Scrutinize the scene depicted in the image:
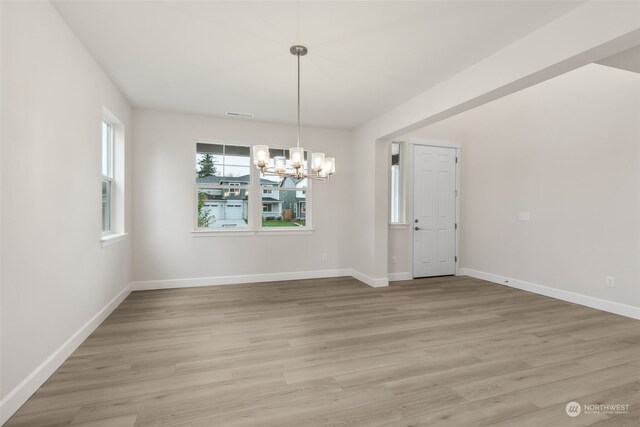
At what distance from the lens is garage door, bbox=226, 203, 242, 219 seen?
5.31 m

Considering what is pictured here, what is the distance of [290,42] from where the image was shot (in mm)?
2789

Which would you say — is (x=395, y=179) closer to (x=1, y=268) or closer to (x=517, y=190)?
(x=517, y=190)

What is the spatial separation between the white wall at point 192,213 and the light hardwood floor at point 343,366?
39.8 inches

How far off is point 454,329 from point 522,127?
11.9ft

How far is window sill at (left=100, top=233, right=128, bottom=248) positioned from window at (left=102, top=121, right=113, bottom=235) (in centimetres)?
14

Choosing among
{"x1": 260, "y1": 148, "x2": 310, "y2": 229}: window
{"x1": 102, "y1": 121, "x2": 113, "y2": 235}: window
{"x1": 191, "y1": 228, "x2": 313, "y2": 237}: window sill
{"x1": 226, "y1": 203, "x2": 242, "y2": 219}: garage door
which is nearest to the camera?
{"x1": 102, "y1": 121, "x2": 113, "y2": 235}: window

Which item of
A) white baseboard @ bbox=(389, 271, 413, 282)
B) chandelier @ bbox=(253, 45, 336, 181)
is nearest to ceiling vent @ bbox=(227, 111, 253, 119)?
chandelier @ bbox=(253, 45, 336, 181)

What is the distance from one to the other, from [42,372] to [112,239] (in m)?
1.75

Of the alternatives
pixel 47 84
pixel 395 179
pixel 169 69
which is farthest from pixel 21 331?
pixel 395 179

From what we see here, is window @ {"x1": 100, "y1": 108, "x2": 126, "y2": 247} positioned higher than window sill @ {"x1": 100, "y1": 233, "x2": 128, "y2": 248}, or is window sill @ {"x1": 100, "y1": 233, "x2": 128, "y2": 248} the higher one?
window @ {"x1": 100, "y1": 108, "x2": 126, "y2": 247}

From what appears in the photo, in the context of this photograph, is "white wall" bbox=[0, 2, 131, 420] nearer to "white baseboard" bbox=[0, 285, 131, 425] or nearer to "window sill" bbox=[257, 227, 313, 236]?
"white baseboard" bbox=[0, 285, 131, 425]

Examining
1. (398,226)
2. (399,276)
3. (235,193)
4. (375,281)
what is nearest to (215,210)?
(235,193)

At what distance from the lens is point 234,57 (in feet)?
10.1

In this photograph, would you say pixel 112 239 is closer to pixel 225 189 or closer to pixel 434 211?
pixel 225 189
